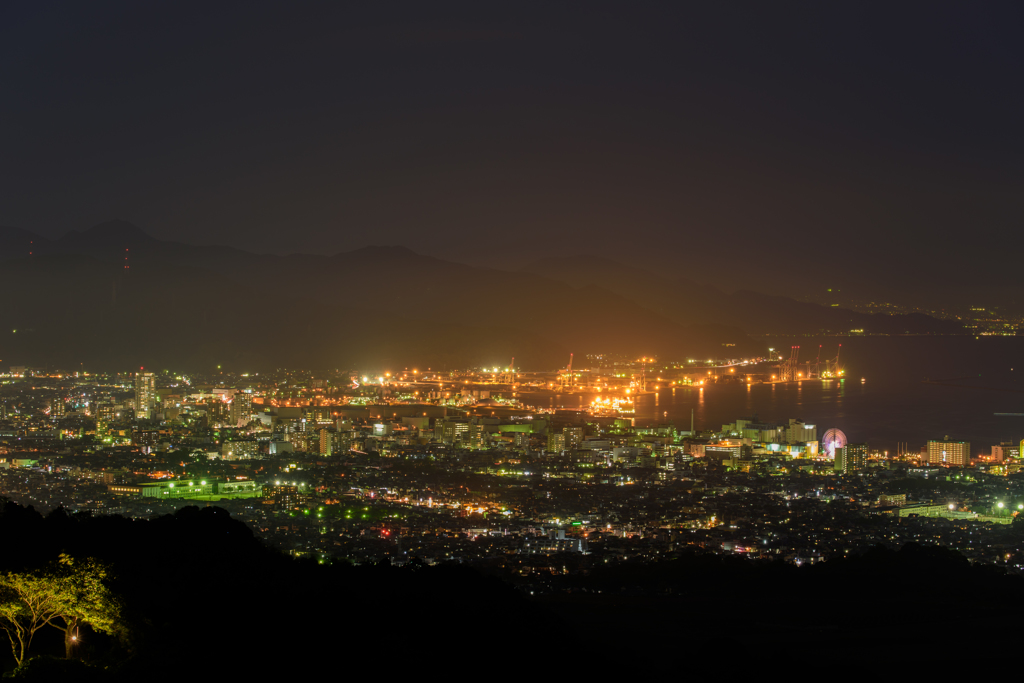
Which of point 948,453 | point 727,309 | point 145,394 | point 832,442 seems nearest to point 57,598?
point 948,453

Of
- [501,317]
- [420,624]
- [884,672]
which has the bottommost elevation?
[884,672]

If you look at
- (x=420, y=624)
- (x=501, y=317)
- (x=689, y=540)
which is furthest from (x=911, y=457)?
(x=501, y=317)

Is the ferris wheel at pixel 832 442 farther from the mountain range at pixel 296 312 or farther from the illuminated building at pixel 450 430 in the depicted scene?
the mountain range at pixel 296 312

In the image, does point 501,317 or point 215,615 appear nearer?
point 215,615

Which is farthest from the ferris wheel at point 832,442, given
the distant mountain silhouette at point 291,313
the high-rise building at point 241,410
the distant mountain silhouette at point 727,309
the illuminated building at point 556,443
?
the distant mountain silhouette at point 727,309

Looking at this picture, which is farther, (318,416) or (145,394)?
(145,394)

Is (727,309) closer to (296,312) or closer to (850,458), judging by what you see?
(296,312)

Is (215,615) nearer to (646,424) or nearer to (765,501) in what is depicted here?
(765,501)

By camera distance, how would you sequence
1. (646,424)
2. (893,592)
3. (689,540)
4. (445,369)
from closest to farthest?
(893,592) < (689,540) < (646,424) < (445,369)
